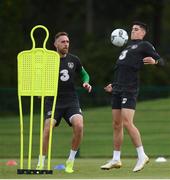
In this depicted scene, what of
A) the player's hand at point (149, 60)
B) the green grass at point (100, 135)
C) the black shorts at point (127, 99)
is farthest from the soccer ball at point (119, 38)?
the green grass at point (100, 135)


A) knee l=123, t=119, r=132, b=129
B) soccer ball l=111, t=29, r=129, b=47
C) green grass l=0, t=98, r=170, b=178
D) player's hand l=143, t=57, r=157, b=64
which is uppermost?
soccer ball l=111, t=29, r=129, b=47

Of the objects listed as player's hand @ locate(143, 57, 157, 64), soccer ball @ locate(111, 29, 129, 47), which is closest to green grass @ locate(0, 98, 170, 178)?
soccer ball @ locate(111, 29, 129, 47)

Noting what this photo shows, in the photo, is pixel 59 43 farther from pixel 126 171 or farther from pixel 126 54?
pixel 126 171

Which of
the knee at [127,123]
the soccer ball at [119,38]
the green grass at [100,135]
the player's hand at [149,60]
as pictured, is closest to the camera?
the player's hand at [149,60]

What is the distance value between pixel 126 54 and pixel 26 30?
30361 millimetres

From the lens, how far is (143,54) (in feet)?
44.0

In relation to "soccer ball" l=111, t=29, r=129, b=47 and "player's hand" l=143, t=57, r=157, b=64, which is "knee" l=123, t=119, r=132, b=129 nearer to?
"player's hand" l=143, t=57, r=157, b=64

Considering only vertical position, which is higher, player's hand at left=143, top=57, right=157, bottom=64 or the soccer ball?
the soccer ball

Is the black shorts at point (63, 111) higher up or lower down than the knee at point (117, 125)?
higher up

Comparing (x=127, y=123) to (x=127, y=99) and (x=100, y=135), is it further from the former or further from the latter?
(x=100, y=135)

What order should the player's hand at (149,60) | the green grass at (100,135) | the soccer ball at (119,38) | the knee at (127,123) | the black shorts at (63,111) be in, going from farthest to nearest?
the green grass at (100,135) → the soccer ball at (119,38) → the black shorts at (63,111) → the knee at (127,123) → the player's hand at (149,60)

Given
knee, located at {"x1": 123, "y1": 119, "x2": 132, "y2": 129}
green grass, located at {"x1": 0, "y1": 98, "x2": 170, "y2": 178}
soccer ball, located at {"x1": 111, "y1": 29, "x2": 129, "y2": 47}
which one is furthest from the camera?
green grass, located at {"x1": 0, "y1": 98, "x2": 170, "y2": 178}

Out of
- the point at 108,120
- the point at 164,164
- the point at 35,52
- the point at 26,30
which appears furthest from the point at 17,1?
the point at 35,52

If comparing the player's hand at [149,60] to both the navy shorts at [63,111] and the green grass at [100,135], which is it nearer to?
the navy shorts at [63,111]
